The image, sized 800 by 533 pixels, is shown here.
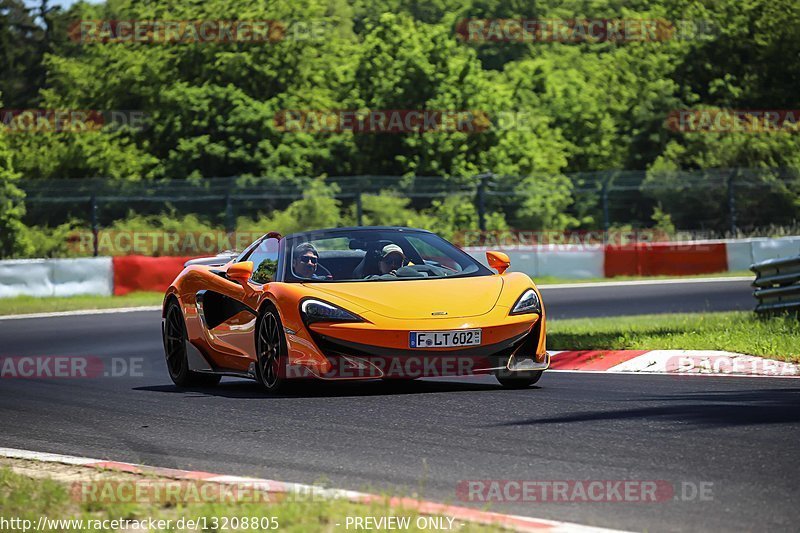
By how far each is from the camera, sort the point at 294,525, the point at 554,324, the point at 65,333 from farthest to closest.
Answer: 1. the point at 65,333
2. the point at 554,324
3. the point at 294,525

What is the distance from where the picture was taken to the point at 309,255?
10.5 m

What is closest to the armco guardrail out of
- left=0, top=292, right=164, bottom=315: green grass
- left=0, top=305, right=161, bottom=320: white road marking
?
left=0, top=305, right=161, bottom=320: white road marking

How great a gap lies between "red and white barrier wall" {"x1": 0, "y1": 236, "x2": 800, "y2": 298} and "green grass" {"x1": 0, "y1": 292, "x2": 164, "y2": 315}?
0.52 feet

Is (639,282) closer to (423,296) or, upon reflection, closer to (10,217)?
(10,217)

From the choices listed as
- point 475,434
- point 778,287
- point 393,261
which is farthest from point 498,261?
point 778,287

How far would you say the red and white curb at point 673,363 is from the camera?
11.0 meters

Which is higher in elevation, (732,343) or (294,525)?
(294,525)

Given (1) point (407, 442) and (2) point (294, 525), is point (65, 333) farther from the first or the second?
(2) point (294, 525)

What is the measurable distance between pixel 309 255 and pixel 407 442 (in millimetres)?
3452

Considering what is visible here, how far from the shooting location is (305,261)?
1043cm

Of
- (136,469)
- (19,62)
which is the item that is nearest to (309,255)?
(136,469)

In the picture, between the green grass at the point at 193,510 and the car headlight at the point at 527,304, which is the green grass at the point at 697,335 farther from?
the green grass at the point at 193,510

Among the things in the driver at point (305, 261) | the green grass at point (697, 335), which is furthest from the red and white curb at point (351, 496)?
the green grass at point (697, 335)

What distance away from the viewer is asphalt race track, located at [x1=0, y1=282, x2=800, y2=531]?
5.70 metres
